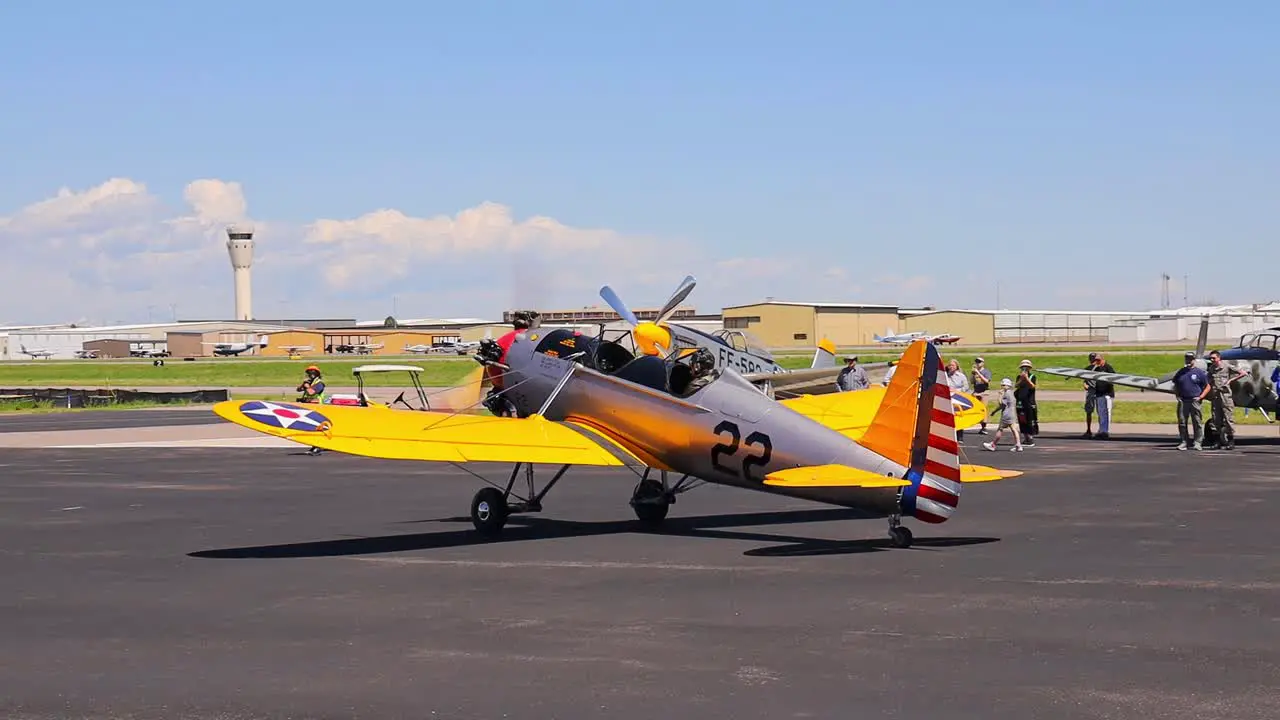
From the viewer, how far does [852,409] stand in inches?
732

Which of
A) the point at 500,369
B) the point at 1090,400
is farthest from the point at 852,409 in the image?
the point at 1090,400

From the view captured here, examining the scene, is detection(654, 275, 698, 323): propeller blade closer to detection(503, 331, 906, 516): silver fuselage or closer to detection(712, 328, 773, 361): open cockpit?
detection(712, 328, 773, 361): open cockpit

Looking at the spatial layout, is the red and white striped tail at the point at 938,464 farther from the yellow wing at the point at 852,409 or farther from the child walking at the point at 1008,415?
the child walking at the point at 1008,415

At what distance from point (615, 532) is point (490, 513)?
1537 mm

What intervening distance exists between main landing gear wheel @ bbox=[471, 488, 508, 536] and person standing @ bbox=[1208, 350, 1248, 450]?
60.7 ft

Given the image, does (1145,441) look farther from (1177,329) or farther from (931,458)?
(1177,329)

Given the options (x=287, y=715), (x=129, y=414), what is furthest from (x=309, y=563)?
(x=129, y=414)

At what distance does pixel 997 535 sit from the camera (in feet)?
54.3

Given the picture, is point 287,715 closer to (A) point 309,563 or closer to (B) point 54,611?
(B) point 54,611

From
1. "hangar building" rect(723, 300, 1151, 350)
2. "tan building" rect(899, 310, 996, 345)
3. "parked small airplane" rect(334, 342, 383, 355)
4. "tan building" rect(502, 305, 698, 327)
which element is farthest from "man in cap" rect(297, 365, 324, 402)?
"parked small airplane" rect(334, 342, 383, 355)

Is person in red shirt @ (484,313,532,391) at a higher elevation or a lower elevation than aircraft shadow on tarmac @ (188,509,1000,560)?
higher

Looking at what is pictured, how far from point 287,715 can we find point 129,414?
4747 centimetres

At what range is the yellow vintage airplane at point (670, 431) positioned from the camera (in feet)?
46.9

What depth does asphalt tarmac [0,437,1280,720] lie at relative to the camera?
8797mm
